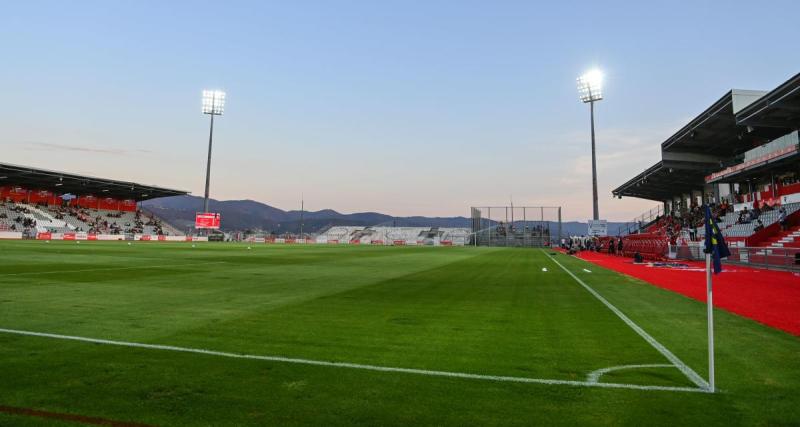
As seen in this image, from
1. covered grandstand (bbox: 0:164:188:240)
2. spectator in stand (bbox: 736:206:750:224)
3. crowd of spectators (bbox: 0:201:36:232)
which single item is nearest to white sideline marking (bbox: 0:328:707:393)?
spectator in stand (bbox: 736:206:750:224)

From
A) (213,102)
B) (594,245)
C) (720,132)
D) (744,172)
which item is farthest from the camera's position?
(213,102)

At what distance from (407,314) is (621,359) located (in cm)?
383

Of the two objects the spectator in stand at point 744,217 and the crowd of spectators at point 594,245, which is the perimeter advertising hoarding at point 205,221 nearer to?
the crowd of spectators at point 594,245

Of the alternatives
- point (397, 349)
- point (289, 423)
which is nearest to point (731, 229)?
point (397, 349)

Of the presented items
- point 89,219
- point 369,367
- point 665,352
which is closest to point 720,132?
point 665,352

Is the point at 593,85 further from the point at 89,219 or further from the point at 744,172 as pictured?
the point at 89,219

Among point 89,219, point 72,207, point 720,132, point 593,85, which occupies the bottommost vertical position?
point 89,219

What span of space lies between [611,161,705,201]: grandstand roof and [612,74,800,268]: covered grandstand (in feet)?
0.38

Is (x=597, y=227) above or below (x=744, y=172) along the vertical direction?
below

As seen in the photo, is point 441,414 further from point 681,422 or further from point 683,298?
point 683,298

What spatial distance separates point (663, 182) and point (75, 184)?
77.1 metres

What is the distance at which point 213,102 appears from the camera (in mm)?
72562

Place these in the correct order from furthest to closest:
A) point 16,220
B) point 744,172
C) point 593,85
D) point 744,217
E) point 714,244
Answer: point 16,220
point 593,85
point 744,172
point 744,217
point 714,244

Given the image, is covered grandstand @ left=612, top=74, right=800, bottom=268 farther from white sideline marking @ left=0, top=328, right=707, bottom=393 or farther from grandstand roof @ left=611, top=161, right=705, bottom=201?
white sideline marking @ left=0, top=328, right=707, bottom=393
